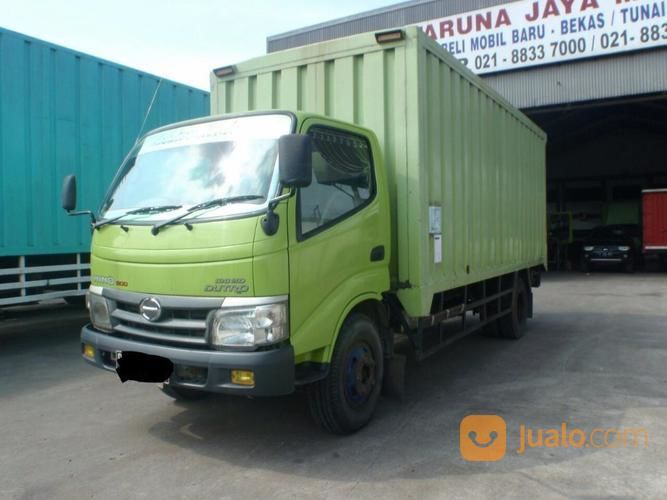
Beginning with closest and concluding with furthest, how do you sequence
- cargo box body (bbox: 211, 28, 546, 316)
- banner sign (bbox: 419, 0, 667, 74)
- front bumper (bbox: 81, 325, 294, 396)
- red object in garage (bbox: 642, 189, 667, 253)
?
front bumper (bbox: 81, 325, 294, 396) → cargo box body (bbox: 211, 28, 546, 316) → banner sign (bbox: 419, 0, 667, 74) → red object in garage (bbox: 642, 189, 667, 253)

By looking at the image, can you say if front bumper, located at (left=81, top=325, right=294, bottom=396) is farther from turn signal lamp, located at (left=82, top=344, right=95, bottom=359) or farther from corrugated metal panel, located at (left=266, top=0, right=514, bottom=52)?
corrugated metal panel, located at (left=266, top=0, right=514, bottom=52)

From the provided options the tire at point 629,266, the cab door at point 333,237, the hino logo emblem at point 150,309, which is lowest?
the tire at point 629,266

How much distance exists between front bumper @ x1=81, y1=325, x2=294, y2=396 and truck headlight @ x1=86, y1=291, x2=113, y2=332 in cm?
53

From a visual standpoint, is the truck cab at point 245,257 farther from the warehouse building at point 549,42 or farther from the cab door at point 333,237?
the warehouse building at point 549,42

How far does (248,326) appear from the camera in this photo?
3.20 m

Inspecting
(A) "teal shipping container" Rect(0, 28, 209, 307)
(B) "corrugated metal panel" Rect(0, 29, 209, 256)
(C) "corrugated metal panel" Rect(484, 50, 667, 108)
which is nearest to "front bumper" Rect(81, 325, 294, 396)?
(A) "teal shipping container" Rect(0, 28, 209, 307)

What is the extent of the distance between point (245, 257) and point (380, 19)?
642 inches

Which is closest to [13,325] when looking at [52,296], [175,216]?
[52,296]

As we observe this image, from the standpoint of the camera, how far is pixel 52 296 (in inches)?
284

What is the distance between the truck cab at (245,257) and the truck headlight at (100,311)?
1 centimetres

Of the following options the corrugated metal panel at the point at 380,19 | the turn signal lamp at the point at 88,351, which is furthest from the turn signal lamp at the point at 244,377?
the corrugated metal panel at the point at 380,19

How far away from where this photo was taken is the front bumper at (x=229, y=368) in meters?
3.17

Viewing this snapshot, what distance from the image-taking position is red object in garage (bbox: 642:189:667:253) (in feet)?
61.3

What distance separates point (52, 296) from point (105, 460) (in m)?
4.24
